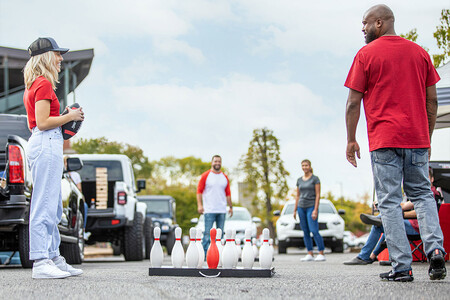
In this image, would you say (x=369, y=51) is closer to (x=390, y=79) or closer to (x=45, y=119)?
(x=390, y=79)

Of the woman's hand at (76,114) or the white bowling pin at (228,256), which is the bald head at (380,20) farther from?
the woman's hand at (76,114)

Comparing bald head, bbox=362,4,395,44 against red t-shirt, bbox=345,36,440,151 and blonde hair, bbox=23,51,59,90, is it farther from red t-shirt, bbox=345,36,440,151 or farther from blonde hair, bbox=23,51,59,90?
blonde hair, bbox=23,51,59,90

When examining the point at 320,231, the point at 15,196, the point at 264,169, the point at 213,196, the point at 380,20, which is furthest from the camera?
the point at 264,169

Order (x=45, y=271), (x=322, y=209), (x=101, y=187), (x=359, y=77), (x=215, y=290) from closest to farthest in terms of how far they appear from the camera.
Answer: (x=215, y=290)
(x=359, y=77)
(x=45, y=271)
(x=101, y=187)
(x=322, y=209)

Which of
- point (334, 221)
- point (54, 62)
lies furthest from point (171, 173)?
point (54, 62)

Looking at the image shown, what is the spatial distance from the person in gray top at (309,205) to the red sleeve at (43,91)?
638cm

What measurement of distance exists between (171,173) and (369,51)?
3169 inches

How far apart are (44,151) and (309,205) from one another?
6.56 m

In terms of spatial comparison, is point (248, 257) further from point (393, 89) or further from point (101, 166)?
point (101, 166)

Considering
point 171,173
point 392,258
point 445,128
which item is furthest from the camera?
point 171,173

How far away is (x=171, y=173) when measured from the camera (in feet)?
278

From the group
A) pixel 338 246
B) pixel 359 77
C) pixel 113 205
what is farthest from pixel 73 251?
pixel 338 246

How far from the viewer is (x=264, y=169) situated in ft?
141

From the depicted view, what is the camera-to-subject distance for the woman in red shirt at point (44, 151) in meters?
5.17
